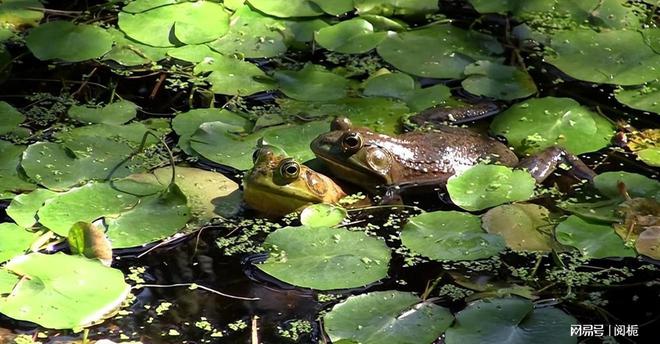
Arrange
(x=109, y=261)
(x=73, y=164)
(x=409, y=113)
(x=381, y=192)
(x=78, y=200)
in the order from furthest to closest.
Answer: (x=409, y=113) < (x=381, y=192) < (x=73, y=164) < (x=78, y=200) < (x=109, y=261)

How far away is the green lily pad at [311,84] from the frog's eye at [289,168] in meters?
0.70

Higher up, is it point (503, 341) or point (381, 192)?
point (503, 341)

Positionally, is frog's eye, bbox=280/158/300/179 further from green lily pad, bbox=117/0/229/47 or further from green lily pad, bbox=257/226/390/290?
green lily pad, bbox=117/0/229/47

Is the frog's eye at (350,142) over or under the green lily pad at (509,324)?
under

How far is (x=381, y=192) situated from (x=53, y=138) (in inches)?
45.6

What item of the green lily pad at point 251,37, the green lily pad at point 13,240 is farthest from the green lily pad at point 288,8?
the green lily pad at point 13,240

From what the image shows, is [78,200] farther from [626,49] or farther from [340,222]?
[626,49]

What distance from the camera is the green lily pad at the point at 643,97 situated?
143 inches

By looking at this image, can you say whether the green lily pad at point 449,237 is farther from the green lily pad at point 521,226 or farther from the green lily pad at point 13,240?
the green lily pad at point 13,240

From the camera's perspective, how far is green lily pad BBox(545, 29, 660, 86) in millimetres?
3750

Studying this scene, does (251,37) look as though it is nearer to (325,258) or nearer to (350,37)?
(350,37)

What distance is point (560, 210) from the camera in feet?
10.1

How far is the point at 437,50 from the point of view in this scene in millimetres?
3967

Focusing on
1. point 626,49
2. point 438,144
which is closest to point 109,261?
point 438,144
